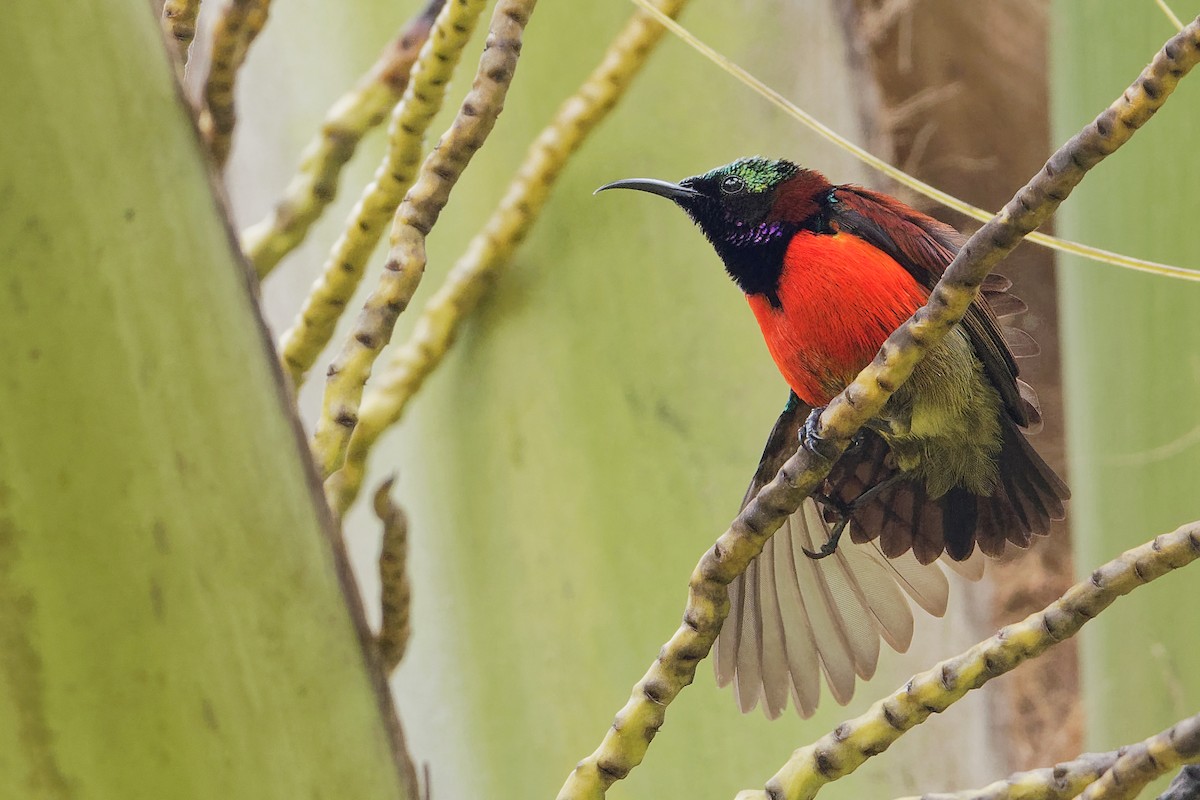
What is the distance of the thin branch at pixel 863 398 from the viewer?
0.78 feet

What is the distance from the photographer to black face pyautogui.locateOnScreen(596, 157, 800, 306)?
44cm

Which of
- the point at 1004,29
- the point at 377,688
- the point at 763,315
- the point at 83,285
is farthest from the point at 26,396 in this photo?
the point at 1004,29

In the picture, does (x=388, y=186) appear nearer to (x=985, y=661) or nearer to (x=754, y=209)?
(x=754, y=209)

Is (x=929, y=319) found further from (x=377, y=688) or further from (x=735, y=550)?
(x=377, y=688)

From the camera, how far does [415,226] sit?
1.28 feet

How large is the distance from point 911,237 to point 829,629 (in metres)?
0.15

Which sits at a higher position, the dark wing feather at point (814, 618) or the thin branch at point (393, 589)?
the dark wing feather at point (814, 618)

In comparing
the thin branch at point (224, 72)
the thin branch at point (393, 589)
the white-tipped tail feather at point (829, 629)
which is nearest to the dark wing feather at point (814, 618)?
the white-tipped tail feather at point (829, 629)

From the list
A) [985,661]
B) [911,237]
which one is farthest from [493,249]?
[985,661]

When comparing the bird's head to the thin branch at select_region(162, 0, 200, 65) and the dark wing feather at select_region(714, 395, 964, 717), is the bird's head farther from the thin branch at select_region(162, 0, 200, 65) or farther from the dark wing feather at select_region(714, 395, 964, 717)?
the thin branch at select_region(162, 0, 200, 65)

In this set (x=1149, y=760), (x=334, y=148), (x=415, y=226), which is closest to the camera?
(x=1149, y=760)

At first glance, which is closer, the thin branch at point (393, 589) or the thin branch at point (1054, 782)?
the thin branch at point (1054, 782)

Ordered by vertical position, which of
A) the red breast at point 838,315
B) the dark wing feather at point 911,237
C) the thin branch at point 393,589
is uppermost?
the dark wing feather at point 911,237

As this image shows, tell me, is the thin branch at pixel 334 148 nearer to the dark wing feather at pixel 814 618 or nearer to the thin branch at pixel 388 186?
the thin branch at pixel 388 186
